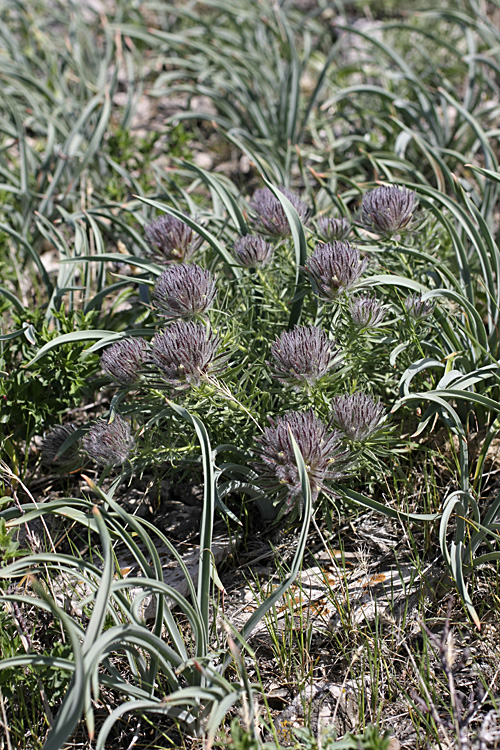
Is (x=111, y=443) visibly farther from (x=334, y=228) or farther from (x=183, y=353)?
(x=334, y=228)

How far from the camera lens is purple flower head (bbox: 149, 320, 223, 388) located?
5.35 ft

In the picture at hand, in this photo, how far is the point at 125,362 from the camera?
180cm

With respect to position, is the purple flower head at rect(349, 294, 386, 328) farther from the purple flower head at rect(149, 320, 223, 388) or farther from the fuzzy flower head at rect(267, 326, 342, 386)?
the purple flower head at rect(149, 320, 223, 388)

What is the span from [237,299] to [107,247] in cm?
133

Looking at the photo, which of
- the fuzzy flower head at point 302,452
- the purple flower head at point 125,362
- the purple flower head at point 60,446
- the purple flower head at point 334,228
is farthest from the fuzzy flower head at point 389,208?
the purple flower head at point 60,446

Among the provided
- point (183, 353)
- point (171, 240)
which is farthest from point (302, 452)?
point (171, 240)

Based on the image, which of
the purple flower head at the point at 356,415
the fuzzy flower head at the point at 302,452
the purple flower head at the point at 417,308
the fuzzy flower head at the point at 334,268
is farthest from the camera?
the purple flower head at the point at 417,308

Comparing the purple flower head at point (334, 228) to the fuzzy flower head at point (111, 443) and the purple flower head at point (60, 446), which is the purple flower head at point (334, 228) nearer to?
the fuzzy flower head at point (111, 443)

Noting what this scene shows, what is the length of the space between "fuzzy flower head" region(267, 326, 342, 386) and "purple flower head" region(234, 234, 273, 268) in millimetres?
400

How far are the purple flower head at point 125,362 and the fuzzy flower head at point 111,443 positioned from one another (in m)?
0.13

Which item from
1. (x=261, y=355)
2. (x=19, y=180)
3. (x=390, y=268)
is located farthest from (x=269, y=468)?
(x=19, y=180)

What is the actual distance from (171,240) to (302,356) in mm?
753

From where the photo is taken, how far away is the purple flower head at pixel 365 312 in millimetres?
1785

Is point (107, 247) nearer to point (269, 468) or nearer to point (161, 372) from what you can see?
point (161, 372)
